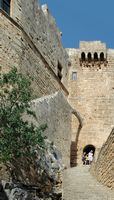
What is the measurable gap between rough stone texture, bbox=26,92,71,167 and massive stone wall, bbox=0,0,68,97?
1.03 m

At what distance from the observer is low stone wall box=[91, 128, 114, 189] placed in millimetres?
11789

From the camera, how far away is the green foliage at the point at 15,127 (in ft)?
36.7

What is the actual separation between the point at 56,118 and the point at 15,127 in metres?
8.02

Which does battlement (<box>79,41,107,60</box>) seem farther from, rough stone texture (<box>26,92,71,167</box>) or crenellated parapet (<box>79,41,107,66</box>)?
rough stone texture (<box>26,92,71,167</box>)

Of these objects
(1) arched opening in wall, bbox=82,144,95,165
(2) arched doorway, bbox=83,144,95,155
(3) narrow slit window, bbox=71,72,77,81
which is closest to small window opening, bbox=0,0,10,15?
(1) arched opening in wall, bbox=82,144,95,165

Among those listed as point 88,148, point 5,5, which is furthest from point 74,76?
point 5,5

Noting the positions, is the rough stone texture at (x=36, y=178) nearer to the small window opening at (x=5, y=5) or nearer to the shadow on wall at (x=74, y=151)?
the small window opening at (x=5, y=5)

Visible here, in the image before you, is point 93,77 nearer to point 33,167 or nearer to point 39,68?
point 39,68

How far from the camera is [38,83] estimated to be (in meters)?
20.7

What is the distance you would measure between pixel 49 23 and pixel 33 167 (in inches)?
469

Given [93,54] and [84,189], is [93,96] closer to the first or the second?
[93,54]

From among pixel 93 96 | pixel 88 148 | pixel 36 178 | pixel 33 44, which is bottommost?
pixel 36 178

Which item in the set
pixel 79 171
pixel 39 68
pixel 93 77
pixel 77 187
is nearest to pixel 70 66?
pixel 93 77

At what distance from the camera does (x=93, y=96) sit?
2731 centimetres
